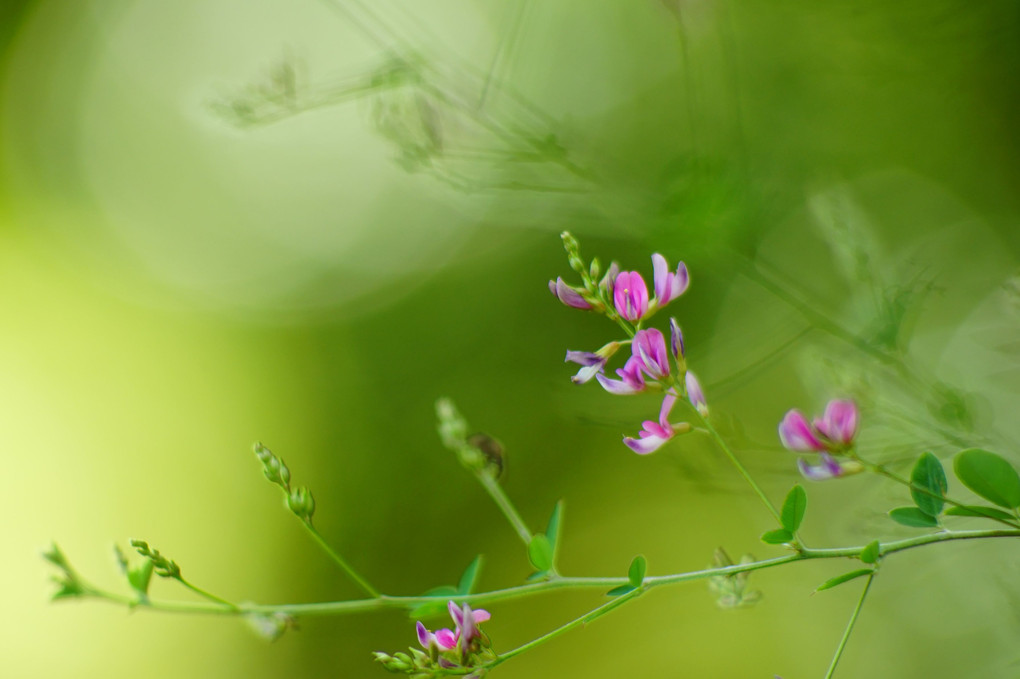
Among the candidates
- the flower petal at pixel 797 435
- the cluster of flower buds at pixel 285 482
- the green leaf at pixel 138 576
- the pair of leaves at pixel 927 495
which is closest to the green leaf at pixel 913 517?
the pair of leaves at pixel 927 495

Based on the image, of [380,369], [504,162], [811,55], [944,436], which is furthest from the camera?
[380,369]

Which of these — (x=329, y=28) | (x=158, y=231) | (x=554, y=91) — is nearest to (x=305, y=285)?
(x=158, y=231)

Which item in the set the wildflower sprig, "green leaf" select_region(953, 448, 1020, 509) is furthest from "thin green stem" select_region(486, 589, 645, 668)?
"green leaf" select_region(953, 448, 1020, 509)

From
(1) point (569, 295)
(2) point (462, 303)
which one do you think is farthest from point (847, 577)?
(2) point (462, 303)

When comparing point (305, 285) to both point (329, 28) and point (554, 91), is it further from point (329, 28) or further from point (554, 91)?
point (554, 91)

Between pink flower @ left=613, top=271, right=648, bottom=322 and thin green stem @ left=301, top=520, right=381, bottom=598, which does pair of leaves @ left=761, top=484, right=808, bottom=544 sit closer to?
pink flower @ left=613, top=271, right=648, bottom=322

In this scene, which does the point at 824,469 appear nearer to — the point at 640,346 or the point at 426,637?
the point at 640,346
